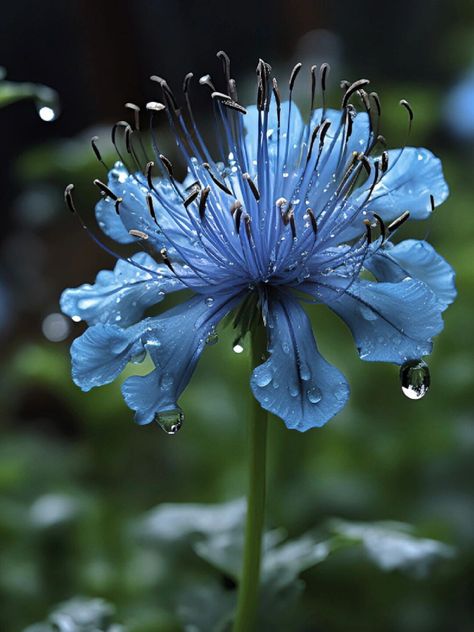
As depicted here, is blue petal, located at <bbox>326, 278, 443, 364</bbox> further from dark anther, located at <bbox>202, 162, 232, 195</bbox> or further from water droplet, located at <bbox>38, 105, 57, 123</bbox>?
water droplet, located at <bbox>38, 105, 57, 123</bbox>

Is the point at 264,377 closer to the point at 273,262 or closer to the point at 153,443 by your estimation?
the point at 273,262

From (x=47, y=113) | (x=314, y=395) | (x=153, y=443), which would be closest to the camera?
(x=314, y=395)

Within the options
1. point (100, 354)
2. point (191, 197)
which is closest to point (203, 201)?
point (191, 197)

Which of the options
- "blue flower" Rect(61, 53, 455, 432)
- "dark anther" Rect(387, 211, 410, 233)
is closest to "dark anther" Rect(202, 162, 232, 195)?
"blue flower" Rect(61, 53, 455, 432)

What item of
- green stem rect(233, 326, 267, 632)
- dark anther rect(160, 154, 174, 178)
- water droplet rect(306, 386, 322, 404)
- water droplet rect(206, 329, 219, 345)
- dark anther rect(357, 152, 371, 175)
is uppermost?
dark anther rect(160, 154, 174, 178)

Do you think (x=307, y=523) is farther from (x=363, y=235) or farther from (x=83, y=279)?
(x=83, y=279)

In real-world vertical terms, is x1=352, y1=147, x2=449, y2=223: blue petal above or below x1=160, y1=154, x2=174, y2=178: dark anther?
below

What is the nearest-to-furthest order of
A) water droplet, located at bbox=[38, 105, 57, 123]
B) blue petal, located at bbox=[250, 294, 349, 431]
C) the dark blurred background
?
1. blue petal, located at bbox=[250, 294, 349, 431]
2. water droplet, located at bbox=[38, 105, 57, 123]
3. the dark blurred background
